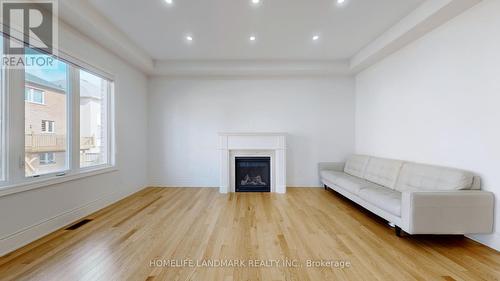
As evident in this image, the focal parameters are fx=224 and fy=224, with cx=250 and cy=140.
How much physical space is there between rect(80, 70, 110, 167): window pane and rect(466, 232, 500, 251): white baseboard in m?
5.46

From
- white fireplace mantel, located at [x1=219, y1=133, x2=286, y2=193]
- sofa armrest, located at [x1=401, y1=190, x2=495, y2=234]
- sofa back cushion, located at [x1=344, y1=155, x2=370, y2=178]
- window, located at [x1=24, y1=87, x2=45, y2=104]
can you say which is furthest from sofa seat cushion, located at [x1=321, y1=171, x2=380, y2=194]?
window, located at [x1=24, y1=87, x2=45, y2=104]

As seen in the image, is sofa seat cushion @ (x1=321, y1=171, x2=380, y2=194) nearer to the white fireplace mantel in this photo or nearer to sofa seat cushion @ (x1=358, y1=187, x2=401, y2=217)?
sofa seat cushion @ (x1=358, y1=187, x2=401, y2=217)

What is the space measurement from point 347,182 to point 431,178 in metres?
1.26

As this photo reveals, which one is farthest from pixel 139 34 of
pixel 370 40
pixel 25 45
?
pixel 370 40

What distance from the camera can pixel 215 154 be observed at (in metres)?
5.54

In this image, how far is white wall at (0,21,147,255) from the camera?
8.14ft

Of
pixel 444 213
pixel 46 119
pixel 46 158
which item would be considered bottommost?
pixel 444 213

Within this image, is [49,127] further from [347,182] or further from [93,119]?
[347,182]

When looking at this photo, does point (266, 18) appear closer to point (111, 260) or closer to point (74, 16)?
point (74, 16)

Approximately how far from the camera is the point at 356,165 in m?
4.72

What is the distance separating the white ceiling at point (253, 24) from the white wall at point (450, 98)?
65 centimetres

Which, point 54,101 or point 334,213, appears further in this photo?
point 334,213

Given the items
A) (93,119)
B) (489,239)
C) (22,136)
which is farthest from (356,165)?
(22,136)

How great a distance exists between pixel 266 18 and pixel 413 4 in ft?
6.32
